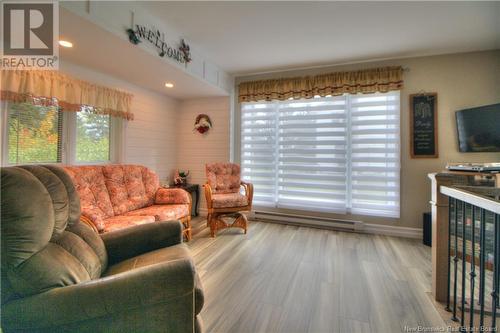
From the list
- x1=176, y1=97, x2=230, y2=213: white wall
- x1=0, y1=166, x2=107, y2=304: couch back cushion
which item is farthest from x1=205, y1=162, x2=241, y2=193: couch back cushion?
x1=0, y1=166, x2=107, y2=304: couch back cushion

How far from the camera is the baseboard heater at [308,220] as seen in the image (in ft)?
11.0

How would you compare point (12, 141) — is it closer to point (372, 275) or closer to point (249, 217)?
point (249, 217)

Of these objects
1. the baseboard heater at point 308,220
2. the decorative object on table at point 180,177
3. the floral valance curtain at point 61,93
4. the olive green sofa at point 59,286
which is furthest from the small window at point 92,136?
the baseboard heater at point 308,220

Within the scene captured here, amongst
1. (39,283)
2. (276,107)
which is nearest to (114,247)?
(39,283)

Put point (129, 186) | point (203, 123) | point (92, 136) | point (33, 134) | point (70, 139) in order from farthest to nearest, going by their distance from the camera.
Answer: point (203, 123), point (92, 136), point (129, 186), point (70, 139), point (33, 134)

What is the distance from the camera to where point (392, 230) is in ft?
10.7

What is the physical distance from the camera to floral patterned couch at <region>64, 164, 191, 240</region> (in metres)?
2.23

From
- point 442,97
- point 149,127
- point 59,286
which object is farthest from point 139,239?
point 442,97

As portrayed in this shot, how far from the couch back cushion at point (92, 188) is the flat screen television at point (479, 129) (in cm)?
430

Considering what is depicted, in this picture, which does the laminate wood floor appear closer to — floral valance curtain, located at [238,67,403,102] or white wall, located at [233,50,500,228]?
white wall, located at [233,50,500,228]

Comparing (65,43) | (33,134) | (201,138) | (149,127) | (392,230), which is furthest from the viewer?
(201,138)

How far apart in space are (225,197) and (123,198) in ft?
4.22

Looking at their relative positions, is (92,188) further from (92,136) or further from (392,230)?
(392,230)

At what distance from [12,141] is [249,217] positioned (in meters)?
3.12
